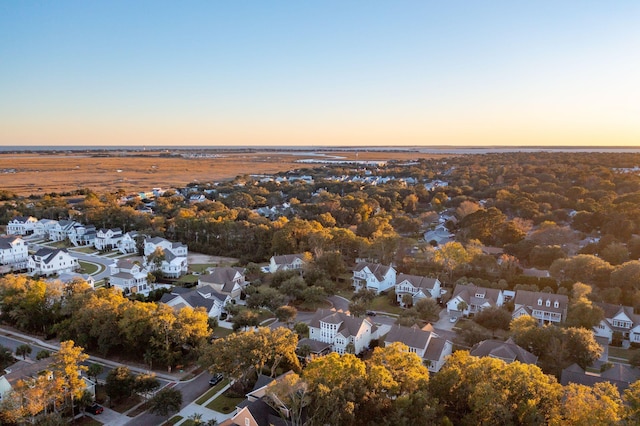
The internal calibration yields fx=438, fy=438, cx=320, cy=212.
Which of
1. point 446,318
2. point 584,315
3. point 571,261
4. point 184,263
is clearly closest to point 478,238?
point 571,261

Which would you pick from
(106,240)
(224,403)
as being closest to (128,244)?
(106,240)

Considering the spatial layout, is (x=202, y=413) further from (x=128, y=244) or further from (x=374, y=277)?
(x=128, y=244)

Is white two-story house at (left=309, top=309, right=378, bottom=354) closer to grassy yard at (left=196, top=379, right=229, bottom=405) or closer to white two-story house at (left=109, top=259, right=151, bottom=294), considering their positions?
grassy yard at (left=196, top=379, right=229, bottom=405)

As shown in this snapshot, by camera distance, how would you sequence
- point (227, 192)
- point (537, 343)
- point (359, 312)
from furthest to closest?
point (227, 192) < point (359, 312) < point (537, 343)

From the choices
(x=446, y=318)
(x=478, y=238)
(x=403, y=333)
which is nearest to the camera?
(x=403, y=333)

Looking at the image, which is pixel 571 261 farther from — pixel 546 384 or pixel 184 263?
pixel 184 263

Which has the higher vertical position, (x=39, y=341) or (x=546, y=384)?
(x=546, y=384)

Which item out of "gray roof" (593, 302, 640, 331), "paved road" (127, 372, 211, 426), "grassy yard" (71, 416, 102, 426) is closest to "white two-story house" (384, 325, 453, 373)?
"paved road" (127, 372, 211, 426)

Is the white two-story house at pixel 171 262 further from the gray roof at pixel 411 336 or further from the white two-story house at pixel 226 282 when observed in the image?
the gray roof at pixel 411 336
